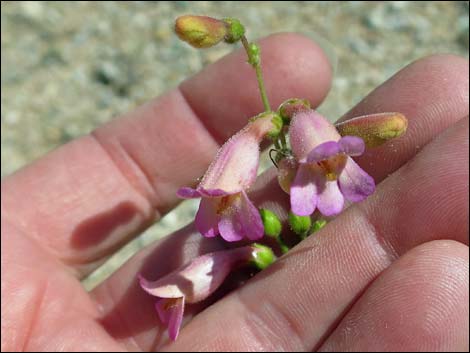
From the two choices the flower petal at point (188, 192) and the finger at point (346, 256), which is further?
the finger at point (346, 256)

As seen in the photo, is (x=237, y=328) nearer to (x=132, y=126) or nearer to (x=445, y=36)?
(x=132, y=126)

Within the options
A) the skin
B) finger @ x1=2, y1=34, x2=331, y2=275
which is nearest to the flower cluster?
the skin

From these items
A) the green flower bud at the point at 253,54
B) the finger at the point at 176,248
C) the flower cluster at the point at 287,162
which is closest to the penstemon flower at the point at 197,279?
the flower cluster at the point at 287,162

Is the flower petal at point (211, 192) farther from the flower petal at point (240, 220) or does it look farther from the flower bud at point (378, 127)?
the flower bud at point (378, 127)

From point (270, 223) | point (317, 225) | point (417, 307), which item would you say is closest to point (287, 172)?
point (270, 223)

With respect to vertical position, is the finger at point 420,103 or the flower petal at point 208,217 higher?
the flower petal at point 208,217

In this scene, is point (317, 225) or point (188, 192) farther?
point (317, 225)

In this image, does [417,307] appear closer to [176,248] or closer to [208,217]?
[208,217]

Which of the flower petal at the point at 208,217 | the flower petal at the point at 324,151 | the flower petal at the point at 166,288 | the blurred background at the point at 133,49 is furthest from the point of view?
the blurred background at the point at 133,49
